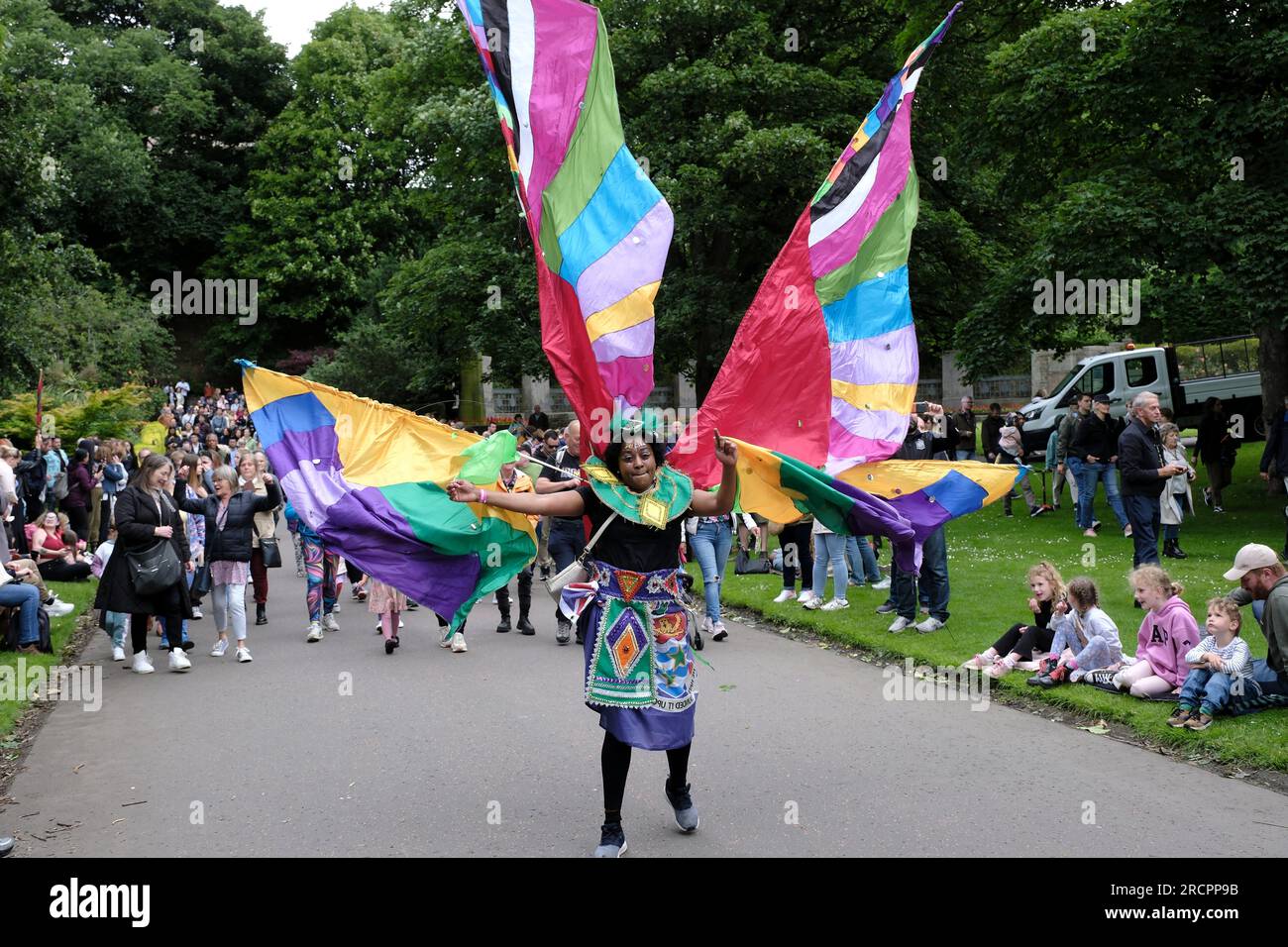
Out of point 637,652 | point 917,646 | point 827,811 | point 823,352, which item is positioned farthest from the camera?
point 917,646

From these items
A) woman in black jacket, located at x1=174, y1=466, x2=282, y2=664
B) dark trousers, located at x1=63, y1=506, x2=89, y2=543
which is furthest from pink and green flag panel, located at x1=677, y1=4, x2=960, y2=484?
dark trousers, located at x1=63, y1=506, x2=89, y2=543

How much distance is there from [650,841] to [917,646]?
4909mm

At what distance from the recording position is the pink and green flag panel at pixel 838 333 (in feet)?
21.0

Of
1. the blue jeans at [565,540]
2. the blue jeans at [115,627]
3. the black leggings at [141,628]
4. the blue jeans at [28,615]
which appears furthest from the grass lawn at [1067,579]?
the blue jeans at [28,615]

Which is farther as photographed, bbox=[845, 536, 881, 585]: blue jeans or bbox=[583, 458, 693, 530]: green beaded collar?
bbox=[845, 536, 881, 585]: blue jeans

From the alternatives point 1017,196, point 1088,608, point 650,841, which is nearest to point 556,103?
point 650,841

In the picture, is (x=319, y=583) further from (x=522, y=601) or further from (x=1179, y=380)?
(x=1179, y=380)

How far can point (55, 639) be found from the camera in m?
11.4

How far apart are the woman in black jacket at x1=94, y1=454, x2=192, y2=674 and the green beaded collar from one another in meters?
6.00

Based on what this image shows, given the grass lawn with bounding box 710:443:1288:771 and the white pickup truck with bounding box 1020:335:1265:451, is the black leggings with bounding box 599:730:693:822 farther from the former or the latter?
the white pickup truck with bounding box 1020:335:1265:451

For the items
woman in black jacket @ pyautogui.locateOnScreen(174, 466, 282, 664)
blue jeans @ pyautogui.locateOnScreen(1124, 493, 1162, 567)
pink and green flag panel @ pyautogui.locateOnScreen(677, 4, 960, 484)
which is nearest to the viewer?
pink and green flag panel @ pyautogui.locateOnScreen(677, 4, 960, 484)

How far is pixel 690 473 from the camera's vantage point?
629 cm

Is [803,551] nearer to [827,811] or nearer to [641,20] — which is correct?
[827,811]

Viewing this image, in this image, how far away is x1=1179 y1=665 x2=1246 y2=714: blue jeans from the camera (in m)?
7.27
